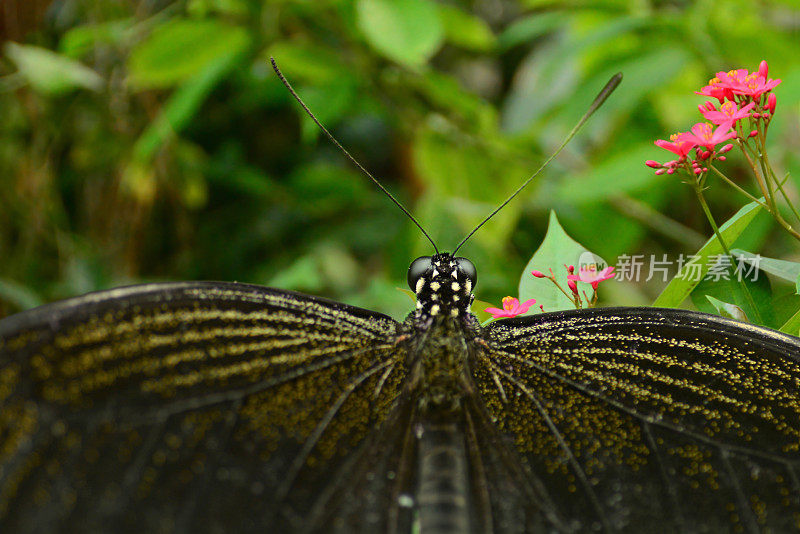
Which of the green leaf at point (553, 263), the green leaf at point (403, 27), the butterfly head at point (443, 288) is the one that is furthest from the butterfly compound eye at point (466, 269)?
the green leaf at point (403, 27)

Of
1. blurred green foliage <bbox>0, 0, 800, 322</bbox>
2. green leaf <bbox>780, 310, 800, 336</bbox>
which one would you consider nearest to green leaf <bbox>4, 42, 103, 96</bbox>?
blurred green foliage <bbox>0, 0, 800, 322</bbox>

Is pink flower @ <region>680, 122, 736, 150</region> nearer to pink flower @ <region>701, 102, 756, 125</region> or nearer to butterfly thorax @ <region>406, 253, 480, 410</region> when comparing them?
pink flower @ <region>701, 102, 756, 125</region>

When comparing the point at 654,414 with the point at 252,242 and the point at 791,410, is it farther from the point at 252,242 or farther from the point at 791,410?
the point at 252,242

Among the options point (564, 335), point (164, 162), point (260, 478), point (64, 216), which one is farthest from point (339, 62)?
point (260, 478)

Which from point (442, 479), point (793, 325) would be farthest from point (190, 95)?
point (793, 325)

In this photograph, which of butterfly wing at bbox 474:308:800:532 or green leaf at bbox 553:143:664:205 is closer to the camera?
butterfly wing at bbox 474:308:800:532

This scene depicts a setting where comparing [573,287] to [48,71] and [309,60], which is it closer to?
[309,60]

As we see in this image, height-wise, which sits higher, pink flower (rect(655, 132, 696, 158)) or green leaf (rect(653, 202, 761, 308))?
pink flower (rect(655, 132, 696, 158))
